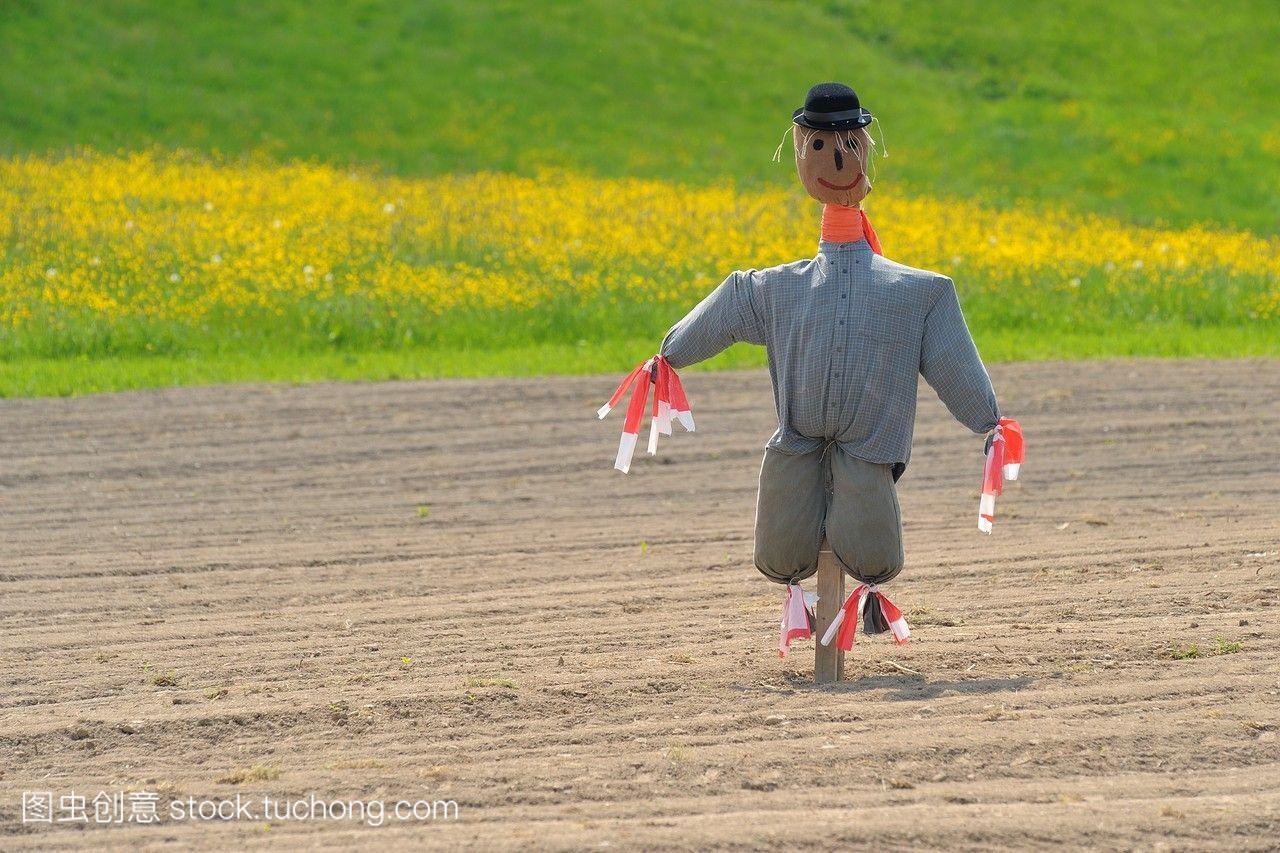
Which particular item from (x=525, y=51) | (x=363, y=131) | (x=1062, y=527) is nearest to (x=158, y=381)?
(x=1062, y=527)

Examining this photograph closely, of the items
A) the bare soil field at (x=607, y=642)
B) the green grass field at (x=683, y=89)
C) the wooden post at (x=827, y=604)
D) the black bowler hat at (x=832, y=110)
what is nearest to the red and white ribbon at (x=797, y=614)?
the wooden post at (x=827, y=604)

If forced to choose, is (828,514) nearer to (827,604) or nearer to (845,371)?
(827,604)

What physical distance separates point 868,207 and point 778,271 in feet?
49.0

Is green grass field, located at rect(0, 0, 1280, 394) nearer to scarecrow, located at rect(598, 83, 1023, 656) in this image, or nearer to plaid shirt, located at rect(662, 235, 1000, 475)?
scarecrow, located at rect(598, 83, 1023, 656)

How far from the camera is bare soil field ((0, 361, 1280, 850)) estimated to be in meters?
4.19

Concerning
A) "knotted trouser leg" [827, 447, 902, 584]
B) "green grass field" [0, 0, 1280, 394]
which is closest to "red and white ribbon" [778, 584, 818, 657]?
"knotted trouser leg" [827, 447, 902, 584]

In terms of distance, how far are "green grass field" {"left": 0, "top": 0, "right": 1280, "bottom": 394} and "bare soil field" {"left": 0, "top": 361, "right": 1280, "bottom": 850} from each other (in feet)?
42.4

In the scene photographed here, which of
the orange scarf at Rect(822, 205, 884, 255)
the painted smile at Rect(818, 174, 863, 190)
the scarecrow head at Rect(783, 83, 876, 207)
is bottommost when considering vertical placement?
the orange scarf at Rect(822, 205, 884, 255)

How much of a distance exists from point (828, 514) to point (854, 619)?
0.38 meters

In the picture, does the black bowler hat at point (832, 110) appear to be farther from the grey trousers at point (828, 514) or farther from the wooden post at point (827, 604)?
the wooden post at point (827, 604)

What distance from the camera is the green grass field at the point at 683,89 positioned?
74.6ft

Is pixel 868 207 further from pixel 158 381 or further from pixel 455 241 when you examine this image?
pixel 158 381

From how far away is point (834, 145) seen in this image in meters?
5.11

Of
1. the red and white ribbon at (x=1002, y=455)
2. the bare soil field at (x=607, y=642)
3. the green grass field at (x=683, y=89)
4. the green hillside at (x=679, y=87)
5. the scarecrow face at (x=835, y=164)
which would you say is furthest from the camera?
the green hillside at (x=679, y=87)
